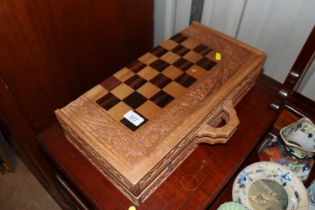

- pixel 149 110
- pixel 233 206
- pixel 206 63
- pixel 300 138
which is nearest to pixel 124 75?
pixel 149 110

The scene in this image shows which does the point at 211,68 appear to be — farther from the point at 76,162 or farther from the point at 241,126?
the point at 76,162

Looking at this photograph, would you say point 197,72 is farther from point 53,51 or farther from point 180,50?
point 53,51

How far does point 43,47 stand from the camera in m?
0.81

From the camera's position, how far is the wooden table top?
0.74m

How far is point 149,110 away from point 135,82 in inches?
4.3

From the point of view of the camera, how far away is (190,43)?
0.94m

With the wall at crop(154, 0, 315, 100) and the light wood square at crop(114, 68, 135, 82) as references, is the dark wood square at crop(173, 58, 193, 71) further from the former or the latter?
the wall at crop(154, 0, 315, 100)

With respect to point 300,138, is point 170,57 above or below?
above

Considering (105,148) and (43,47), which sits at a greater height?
(43,47)

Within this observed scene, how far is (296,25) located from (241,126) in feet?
1.25

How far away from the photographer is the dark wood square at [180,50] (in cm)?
91

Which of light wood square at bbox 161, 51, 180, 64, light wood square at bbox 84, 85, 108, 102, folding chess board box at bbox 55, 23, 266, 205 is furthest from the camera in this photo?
light wood square at bbox 161, 51, 180, 64

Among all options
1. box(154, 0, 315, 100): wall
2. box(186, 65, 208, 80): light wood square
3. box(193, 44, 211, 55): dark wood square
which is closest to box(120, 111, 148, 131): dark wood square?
box(186, 65, 208, 80): light wood square

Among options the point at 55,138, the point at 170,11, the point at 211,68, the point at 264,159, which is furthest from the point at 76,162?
the point at 170,11
